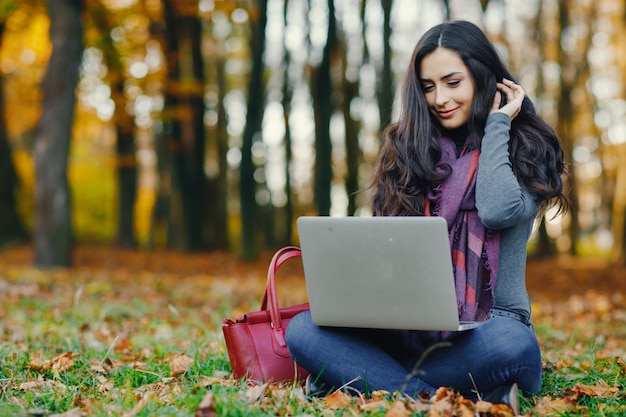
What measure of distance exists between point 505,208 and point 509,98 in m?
0.55

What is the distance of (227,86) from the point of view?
68.9 feet

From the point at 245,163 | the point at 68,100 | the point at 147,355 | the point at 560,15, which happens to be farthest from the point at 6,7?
the point at 560,15

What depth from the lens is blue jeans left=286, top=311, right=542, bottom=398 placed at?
258 centimetres

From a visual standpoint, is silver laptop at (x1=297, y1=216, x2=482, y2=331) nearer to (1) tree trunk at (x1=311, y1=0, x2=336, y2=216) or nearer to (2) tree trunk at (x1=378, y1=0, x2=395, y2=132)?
(2) tree trunk at (x1=378, y1=0, x2=395, y2=132)

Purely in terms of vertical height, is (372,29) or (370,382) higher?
(372,29)

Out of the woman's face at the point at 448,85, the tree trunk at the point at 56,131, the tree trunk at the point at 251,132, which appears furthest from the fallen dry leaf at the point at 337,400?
the tree trunk at the point at 251,132

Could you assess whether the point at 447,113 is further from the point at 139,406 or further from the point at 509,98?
the point at 139,406

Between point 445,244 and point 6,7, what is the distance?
30.7 ft

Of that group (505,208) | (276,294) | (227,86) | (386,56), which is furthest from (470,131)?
(227,86)

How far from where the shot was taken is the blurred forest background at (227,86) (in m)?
11.6

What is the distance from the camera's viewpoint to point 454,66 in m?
2.88

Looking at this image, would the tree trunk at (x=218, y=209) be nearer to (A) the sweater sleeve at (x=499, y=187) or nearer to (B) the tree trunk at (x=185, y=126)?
(B) the tree trunk at (x=185, y=126)

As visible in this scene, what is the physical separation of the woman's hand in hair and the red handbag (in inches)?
40.1

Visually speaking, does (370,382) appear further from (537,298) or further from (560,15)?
(560,15)
